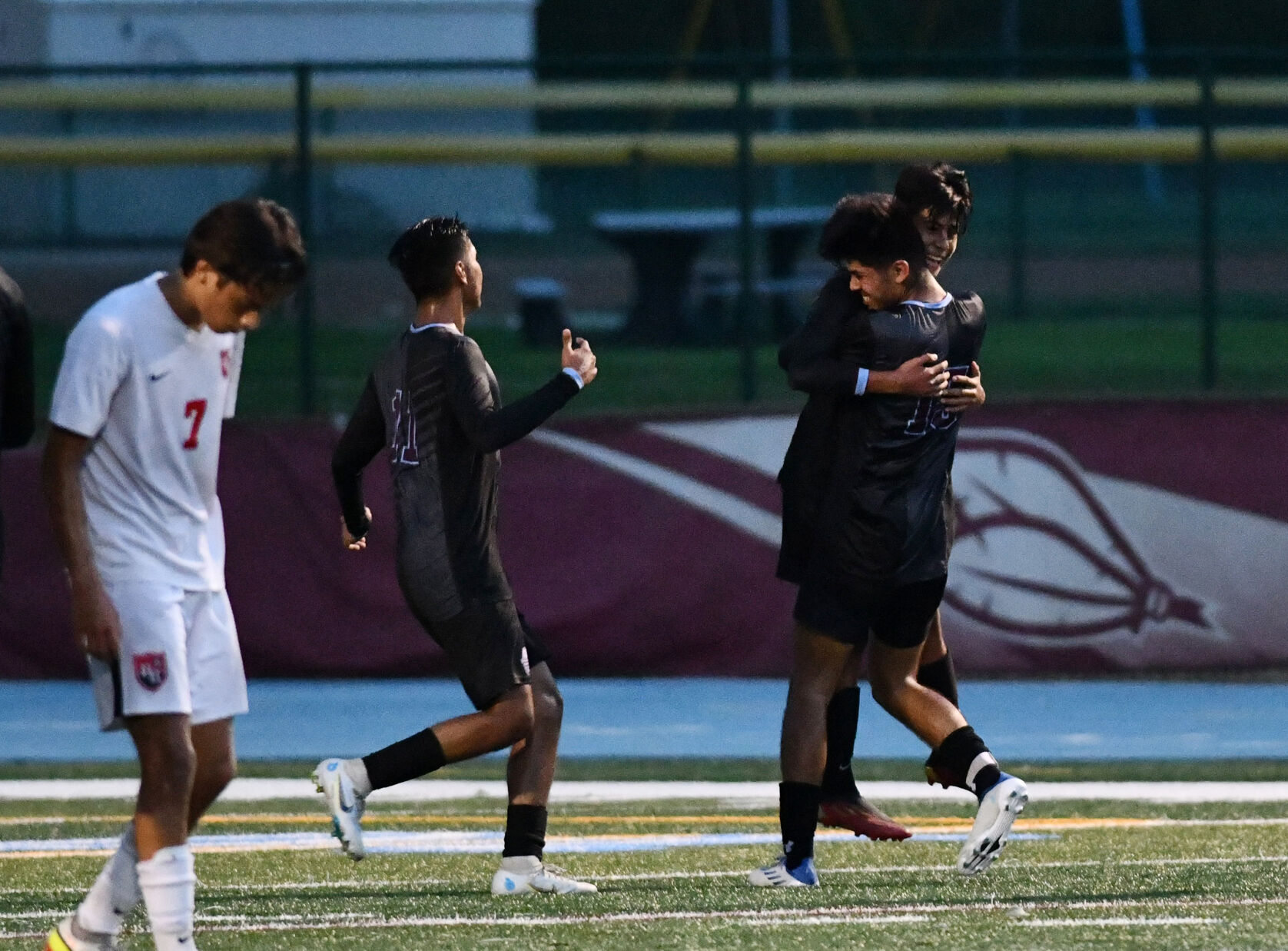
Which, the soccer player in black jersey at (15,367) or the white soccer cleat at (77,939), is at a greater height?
the soccer player in black jersey at (15,367)

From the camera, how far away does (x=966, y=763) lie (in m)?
6.98

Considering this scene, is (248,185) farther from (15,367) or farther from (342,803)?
(15,367)

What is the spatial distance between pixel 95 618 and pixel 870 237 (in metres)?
2.50

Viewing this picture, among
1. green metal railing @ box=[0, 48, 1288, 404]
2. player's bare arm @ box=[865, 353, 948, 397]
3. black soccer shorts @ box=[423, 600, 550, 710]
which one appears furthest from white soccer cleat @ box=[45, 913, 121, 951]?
green metal railing @ box=[0, 48, 1288, 404]

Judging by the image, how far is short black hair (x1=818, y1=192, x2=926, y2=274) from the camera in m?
6.72

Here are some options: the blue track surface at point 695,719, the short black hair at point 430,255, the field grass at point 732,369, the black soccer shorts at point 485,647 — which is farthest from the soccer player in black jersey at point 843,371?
the field grass at point 732,369

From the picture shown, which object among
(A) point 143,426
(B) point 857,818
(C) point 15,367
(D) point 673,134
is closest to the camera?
(A) point 143,426

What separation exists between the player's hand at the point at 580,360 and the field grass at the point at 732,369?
6.49 metres

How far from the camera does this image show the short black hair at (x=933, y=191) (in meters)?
6.96

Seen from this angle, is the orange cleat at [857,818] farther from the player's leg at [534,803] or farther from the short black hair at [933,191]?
the short black hair at [933,191]

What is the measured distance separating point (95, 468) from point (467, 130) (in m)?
10.0

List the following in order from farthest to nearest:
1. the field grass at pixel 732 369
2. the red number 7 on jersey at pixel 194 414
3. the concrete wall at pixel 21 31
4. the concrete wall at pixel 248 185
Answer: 1. the concrete wall at pixel 21 31
2. the concrete wall at pixel 248 185
3. the field grass at pixel 732 369
4. the red number 7 on jersey at pixel 194 414

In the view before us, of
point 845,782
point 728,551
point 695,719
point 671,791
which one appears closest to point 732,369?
point 728,551

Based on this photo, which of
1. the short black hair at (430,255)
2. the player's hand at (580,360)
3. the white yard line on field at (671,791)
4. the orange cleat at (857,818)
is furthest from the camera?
the white yard line on field at (671,791)
